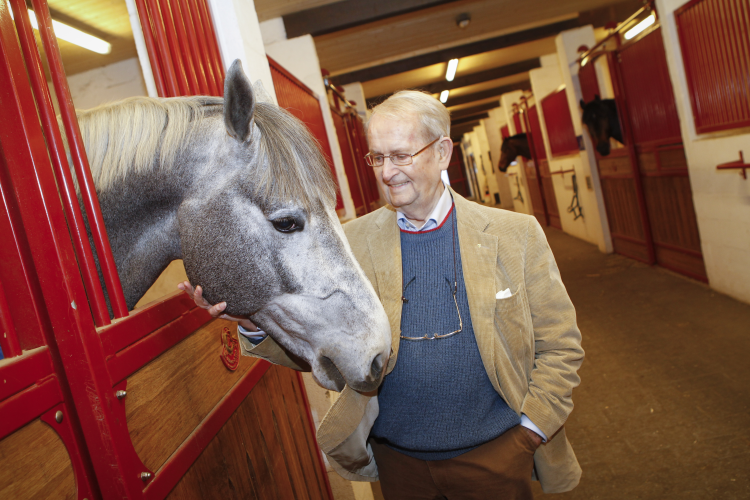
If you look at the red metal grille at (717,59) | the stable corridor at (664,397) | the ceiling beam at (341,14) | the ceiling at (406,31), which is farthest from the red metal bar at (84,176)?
the ceiling beam at (341,14)

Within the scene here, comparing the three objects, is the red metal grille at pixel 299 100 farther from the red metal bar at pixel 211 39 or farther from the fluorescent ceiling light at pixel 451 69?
the fluorescent ceiling light at pixel 451 69

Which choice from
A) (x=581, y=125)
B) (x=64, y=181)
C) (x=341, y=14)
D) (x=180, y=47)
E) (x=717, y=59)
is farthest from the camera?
(x=581, y=125)

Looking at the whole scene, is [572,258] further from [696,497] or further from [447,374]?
[447,374]

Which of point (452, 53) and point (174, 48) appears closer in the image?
point (174, 48)

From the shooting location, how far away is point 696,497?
2.17m

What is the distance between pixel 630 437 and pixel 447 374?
196 cm

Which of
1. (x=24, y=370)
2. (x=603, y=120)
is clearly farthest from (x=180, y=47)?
(x=603, y=120)

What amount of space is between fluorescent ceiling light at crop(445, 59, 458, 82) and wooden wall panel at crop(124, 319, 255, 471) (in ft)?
29.9

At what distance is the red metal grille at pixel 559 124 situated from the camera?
8.63 metres

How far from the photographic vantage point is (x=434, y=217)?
1525 mm

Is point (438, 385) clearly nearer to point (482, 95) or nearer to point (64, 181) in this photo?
point (64, 181)

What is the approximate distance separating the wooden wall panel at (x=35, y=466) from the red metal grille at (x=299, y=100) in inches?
77.8

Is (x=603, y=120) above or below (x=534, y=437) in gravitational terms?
above

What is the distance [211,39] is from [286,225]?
4.45ft
